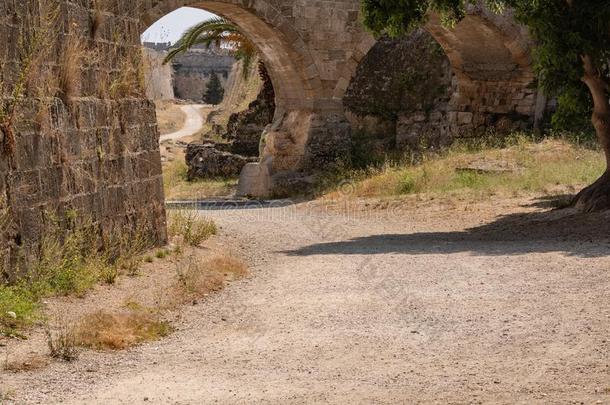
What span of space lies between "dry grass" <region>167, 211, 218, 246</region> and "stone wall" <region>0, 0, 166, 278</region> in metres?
0.61

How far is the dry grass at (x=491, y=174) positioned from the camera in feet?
47.7

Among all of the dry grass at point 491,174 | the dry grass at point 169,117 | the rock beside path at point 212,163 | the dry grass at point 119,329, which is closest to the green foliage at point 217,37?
the rock beside path at point 212,163

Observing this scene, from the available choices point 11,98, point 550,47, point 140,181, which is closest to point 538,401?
point 11,98

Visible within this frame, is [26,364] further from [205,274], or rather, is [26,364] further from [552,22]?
[552,22]

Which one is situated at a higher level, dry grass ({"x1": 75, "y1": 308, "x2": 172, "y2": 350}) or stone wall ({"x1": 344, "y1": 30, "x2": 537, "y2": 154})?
stone wall ({"x1": 344, "y1": 30, "x2": 537, "y2": 154})

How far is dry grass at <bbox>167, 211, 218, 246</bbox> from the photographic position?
10.2m

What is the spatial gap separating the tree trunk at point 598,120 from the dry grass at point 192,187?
366 inches

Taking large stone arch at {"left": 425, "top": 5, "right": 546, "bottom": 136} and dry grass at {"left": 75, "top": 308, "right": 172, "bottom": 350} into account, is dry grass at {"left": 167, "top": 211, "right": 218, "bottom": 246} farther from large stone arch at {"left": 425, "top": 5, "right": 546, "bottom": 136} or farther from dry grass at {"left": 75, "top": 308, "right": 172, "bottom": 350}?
large stone arch at {"left": 425, "top": 5, "right": 546, "bottom": 136}

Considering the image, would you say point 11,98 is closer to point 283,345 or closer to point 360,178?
point 283,345

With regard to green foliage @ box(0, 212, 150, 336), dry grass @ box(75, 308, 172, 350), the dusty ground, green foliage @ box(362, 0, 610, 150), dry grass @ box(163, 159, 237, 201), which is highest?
green foliage @ box(362, 0, 610, 150)

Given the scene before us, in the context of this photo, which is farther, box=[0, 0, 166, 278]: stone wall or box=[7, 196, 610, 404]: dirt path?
box=[0, 0, 166, 278]: stone wall

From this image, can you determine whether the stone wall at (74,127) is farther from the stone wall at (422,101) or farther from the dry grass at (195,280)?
the stone wall at (422,101)

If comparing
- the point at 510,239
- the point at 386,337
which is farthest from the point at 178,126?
the point at 386,337

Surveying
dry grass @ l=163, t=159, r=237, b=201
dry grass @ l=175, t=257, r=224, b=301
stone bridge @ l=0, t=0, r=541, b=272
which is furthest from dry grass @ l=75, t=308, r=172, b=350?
dry grass @ l=163, t=159, r=237, b=201
